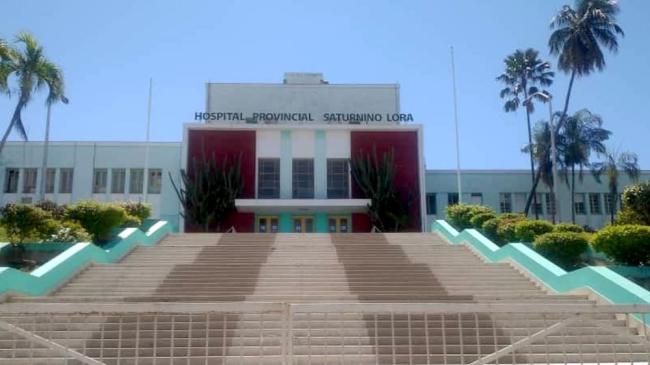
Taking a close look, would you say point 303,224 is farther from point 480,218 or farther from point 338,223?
point 480,218

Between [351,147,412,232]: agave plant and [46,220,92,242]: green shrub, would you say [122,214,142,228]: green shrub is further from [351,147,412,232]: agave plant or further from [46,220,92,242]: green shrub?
[351,147,412,232]: agave plant

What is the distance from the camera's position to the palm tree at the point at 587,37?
35.0m

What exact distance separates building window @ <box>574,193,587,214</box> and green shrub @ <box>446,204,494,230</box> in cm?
2396

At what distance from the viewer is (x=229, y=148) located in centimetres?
3088

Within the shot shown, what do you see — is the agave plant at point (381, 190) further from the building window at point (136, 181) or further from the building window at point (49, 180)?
the building window at point (49, 180)

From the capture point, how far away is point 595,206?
1746 inches

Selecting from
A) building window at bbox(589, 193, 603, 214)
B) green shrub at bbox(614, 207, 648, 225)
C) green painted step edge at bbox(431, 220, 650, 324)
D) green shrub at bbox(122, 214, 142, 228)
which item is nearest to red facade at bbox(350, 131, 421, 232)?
green shrub at bbox(122, 214, 142, 228)

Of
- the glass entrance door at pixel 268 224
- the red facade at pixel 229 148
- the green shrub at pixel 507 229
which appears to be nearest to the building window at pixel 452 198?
the glass entrance door at pixel 268 224

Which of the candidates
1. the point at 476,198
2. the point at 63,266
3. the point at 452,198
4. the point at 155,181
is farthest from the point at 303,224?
the point at 63,266

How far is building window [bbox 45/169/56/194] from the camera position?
36906 millimetres

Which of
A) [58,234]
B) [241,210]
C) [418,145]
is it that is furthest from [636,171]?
[58,234]

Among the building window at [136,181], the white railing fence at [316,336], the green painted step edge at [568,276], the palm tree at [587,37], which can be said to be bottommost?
the white railing fence at [316,336]

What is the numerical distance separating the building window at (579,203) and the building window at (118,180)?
3263 cm

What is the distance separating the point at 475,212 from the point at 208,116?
61.8 ft
